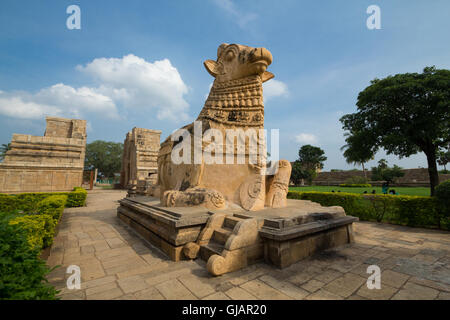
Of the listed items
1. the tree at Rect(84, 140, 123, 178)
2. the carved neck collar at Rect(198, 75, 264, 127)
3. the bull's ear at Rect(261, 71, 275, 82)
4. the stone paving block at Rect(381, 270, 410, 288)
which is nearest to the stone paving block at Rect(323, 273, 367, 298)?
the stone paving block at Rect(381, 270, 410, 288)

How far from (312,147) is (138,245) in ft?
160

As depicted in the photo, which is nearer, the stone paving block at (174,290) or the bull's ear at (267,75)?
the stone paving block at (174,290)

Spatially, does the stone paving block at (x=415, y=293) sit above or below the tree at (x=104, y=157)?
below

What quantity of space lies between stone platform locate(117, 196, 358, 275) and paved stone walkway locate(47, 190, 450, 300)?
5.1 inches

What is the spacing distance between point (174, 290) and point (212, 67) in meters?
4.48

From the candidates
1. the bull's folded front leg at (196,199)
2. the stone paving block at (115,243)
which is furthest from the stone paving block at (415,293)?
the stone paving block at (115,243)

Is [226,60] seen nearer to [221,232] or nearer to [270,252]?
[221,232]

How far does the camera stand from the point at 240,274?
8.13 ft

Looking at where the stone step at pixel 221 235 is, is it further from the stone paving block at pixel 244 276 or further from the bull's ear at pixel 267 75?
the bull's ear at pixel 267 75

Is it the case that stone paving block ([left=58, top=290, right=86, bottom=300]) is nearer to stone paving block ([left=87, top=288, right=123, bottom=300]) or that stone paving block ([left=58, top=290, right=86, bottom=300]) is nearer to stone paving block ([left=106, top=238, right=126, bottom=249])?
Result: stone paving block ([left=87, top=288, right=123, bottom=300])

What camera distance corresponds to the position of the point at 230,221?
316 centimetres

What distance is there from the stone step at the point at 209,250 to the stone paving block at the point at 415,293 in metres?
1.97

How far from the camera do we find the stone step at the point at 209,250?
9.17ft

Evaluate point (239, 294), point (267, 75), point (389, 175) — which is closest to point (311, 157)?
point (389, 175)
